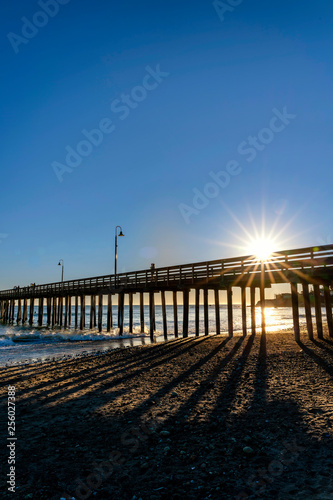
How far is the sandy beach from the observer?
3695mm

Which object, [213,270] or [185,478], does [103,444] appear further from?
[213,270]

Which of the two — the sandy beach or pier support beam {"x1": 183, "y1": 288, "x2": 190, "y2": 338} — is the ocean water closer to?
pier support beam {"x1": 183, "y1": 288, "x2": 190, "y2": 338}

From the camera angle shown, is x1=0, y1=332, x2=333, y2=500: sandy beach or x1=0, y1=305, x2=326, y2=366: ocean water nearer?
x1=0, y1=332, x2=333, y2=500: sandy beach

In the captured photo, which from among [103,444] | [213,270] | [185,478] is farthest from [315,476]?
[213,270]

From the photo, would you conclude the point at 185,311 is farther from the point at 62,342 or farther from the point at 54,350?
the point at 62,342

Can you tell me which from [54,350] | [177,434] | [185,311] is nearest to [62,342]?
[54,350]

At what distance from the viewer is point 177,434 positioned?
16.6 feet

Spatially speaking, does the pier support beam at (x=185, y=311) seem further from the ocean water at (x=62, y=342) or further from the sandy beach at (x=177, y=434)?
the sandy beach at (x=177, y=434)

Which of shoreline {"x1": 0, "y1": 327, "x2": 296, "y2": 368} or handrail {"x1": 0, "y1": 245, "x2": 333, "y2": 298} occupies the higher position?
handrail {"x1": 0, "y1": 245, "x2": 333, "y2": 298}

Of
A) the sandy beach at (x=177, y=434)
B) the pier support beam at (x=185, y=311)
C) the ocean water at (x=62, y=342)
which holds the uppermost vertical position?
the pier support beam at (x=185, y=311)

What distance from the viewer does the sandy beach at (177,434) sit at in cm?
370

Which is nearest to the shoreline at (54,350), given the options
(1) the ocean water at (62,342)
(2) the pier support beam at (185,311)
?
(1) the ocean water at (62,342)

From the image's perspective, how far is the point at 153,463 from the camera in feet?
13.8

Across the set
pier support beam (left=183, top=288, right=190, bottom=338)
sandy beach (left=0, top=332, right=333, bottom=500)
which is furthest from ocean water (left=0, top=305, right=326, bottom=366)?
sandy beach (left=0, top=332, right=333, bottom=500)
